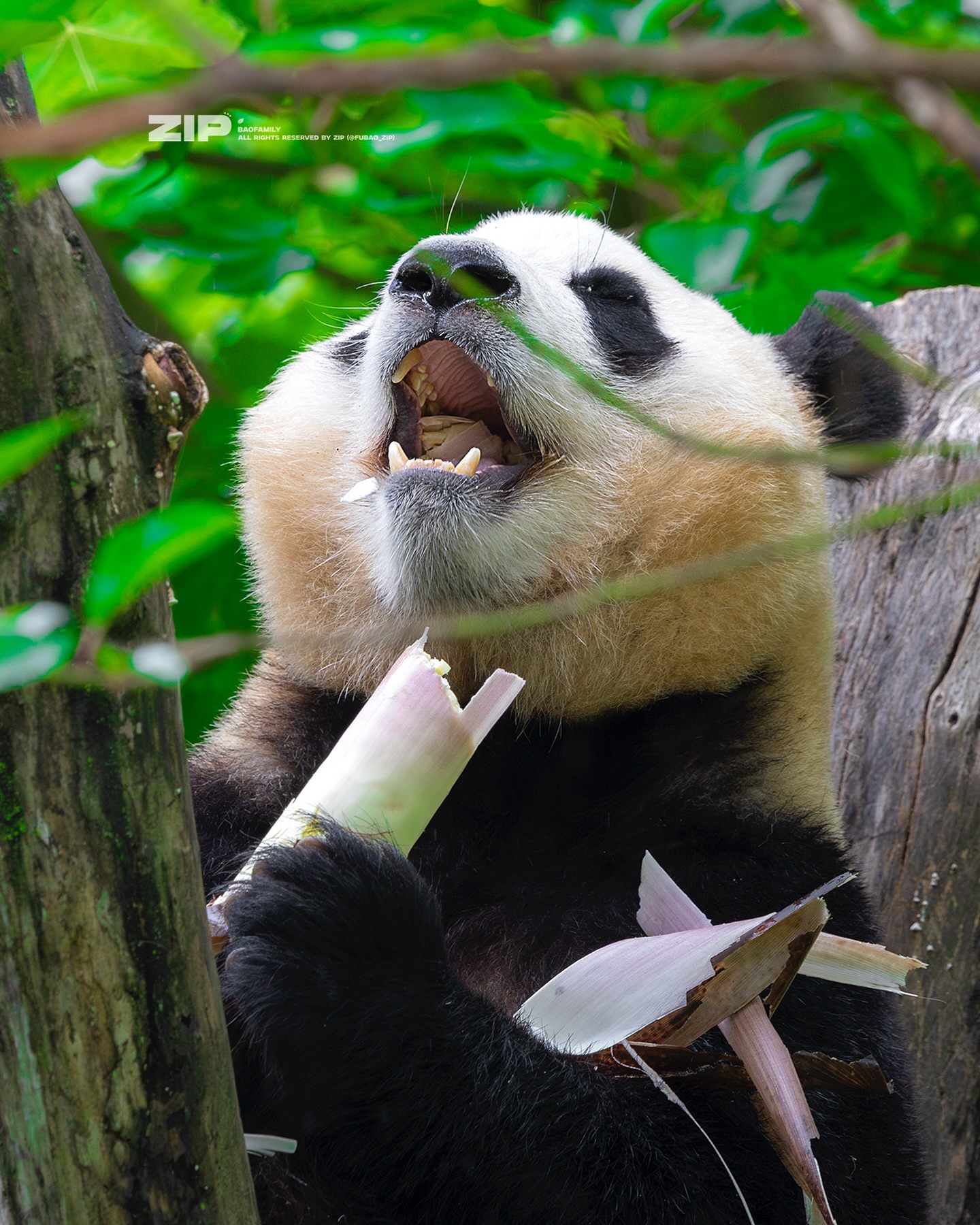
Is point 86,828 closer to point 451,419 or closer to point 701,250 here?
point 451,419

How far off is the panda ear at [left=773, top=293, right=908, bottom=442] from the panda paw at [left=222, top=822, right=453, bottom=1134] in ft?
6.74

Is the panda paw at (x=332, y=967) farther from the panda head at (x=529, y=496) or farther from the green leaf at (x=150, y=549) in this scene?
the green leaf at (x=150, y=549)

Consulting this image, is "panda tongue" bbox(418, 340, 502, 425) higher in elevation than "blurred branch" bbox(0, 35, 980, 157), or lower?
lower

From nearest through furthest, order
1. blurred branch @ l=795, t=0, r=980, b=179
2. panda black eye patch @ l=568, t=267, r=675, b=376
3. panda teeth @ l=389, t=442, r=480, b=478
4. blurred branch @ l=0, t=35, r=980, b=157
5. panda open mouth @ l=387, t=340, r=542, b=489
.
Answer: blurred branch @ l=0, t=35, r=980, b=157 < blurred branch @ l=795, t=0, r=980, b=179 < panda teeth @ l=389, t=442, r=480, b=478 < panda open mouth @ l=387, t=340, r=542, b=489 < panda black eye patch @ l=568, t=267, r=675, b=376

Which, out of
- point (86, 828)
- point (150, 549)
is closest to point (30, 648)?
point (150, 549)

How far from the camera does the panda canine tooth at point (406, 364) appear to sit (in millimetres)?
2936

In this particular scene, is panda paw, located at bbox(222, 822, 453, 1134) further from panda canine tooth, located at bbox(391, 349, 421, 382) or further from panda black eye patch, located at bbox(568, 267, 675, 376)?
panda black eye patch, located at bbox(568, 267, 675, 376)

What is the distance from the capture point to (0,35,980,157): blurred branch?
494mm

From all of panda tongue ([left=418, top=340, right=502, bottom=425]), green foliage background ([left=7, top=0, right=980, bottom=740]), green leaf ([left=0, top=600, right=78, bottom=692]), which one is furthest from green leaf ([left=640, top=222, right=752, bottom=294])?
green leaf ([left=0, top=600, right=78, bottom=692])

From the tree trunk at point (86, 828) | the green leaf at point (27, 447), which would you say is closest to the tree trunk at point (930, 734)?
the tree trunk at point (86, 828)

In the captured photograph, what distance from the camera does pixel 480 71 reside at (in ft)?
1.68

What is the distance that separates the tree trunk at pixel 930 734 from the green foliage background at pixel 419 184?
2.25ft

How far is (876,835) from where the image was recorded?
3.88 meters

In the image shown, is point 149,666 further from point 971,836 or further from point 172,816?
point 971,836
